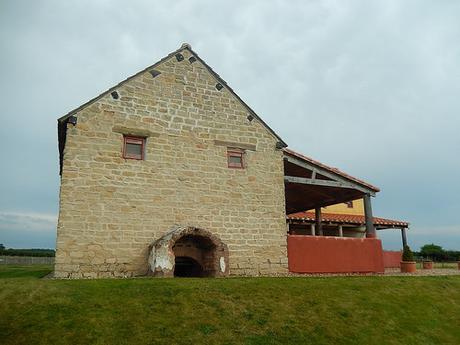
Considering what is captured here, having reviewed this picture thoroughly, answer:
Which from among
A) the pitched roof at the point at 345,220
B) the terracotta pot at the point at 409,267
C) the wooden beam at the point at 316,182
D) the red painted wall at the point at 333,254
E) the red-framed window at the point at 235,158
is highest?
the red-framed window at the point at 235,158

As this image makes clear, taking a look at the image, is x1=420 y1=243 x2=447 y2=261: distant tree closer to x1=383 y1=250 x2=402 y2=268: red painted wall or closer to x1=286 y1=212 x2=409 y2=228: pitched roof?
x1=286 y1=212 x2=409 y2=228: pitched roof

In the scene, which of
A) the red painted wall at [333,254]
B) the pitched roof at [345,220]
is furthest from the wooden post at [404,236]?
the red painted wall at [333,254]

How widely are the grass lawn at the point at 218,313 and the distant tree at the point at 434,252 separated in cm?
2931

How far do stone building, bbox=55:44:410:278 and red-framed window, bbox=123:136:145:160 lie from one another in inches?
1.3

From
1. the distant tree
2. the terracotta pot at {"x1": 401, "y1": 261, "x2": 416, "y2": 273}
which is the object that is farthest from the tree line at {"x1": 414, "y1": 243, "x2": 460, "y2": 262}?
the terracotta pot at {"x1": 401, "y1": 261, "x2": 416, "y2": 273}

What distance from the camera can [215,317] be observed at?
25.9ft

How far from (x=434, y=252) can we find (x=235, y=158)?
30882 mm

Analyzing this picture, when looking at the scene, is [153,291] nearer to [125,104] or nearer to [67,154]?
[67,154]

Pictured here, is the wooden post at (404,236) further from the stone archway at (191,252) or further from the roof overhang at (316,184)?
the stone archway at (191,252)

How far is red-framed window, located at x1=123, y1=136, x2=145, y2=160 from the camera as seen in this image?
12633mm

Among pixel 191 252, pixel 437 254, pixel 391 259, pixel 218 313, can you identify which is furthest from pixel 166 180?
pixel 437 254

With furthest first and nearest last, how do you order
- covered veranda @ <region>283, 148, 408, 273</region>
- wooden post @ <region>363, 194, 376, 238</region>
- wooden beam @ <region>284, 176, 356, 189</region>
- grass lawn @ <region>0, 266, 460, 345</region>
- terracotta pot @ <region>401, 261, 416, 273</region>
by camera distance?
terracotta pot @ <region>401, 261, 416, 273</region>
wooden post @ <region>363, 194, 376, 238</region>
wooden beam @ <region>284, 176, 356, 189</region>
covered veranda @ <region>283, 148, 408, 273</region>
grass lawn @ <region>0, 266, 460, 345</region>

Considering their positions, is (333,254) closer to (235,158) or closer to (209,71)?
(235,158)

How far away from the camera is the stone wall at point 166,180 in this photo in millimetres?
11547
